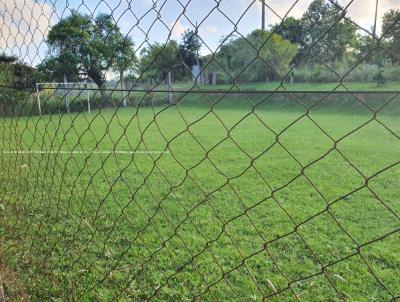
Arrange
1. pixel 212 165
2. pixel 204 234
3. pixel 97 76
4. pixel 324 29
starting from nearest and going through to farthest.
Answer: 1. pixel 324 29
2. pixel 97 76
3. pixel 212 165
4. pixel 204 234

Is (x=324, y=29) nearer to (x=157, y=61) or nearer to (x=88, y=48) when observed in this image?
(x=157, y=61)

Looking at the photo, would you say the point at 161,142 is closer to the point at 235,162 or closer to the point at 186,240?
the point at 235,162

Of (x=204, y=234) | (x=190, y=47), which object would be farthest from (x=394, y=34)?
(x=204, y=234)

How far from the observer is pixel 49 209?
3.22m

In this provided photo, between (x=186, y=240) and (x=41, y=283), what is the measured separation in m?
1.02

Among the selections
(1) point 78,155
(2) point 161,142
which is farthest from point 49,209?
(2) point 161,142

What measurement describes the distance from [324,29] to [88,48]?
4.01ft

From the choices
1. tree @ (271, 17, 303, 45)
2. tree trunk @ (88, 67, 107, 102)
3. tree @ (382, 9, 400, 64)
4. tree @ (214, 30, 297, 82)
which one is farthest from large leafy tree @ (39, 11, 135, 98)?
tree @ (382, 9, 400, 64)

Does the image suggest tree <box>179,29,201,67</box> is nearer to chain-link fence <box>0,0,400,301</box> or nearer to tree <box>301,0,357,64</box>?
chain-link fence <box>0,0,400,301</box>

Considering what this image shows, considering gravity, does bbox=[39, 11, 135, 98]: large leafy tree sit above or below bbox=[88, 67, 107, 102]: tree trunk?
above

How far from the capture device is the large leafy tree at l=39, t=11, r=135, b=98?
1642mm

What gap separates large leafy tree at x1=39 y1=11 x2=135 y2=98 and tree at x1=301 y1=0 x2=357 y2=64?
0.77 meters

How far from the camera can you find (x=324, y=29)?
2.92 feet

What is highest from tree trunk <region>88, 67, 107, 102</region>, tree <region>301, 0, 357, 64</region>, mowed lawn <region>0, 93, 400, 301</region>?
tree <region>301, 0, 357, 64</region>
